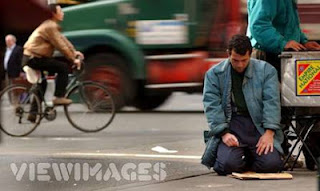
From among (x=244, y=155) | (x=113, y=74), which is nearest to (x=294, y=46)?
(x=244, y=155)

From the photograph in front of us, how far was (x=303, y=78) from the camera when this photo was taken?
645 centimetres

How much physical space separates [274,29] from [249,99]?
643 millimetres

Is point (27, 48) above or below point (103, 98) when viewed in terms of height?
above

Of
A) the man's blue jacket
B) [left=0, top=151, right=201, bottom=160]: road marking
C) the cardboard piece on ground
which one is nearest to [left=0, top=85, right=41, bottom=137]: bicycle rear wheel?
[left=0, top=151, right=201, bottom=160]: road marking

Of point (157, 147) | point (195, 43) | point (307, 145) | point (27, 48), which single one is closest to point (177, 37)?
point (195, 43)

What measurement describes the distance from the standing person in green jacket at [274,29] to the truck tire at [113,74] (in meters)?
6.33

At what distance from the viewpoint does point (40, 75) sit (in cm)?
1070

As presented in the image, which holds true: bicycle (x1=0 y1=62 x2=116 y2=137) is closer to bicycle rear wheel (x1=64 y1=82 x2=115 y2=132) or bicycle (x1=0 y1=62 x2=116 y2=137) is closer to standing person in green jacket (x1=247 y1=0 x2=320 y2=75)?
bicycle rear wheel (x1=64 y1=82 x2=115 y2=132)

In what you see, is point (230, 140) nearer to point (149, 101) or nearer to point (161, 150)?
point (161, 150)

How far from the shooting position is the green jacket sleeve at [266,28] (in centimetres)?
656

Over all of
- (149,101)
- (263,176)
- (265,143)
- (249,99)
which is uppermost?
(249,99)

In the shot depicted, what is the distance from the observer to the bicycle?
1049cm

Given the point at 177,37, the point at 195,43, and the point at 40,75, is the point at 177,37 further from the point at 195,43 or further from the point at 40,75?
the point at 40,75

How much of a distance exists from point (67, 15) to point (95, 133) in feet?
11.7
